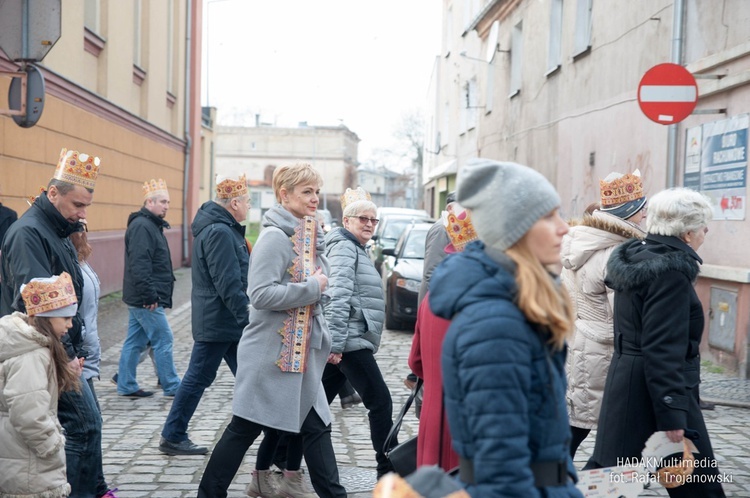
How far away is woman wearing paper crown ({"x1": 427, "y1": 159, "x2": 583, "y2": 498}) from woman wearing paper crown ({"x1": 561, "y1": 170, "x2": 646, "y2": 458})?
2.45 metres

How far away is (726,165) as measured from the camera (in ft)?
33.9

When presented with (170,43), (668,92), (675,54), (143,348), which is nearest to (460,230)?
(143,348)

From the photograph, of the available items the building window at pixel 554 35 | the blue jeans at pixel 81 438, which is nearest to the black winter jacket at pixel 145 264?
the blue jeans at pixel 81 438

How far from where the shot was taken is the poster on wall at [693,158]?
11117 millimetres

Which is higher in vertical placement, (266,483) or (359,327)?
(359,327)

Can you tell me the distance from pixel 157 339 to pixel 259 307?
13.6 ft

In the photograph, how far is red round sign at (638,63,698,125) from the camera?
30.5 ft

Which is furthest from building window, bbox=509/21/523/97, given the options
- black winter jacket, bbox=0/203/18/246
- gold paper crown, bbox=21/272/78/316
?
gold paper crown, bbox=21/272/78/316

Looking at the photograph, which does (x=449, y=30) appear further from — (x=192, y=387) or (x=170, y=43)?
(x=192, y=387)

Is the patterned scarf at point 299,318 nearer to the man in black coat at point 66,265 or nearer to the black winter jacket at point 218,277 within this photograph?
the man in black coat at point 66,265

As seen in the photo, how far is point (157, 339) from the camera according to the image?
337 inches

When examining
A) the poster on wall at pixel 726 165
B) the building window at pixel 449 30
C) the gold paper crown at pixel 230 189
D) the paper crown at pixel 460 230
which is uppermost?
the building window at pixel 449 30

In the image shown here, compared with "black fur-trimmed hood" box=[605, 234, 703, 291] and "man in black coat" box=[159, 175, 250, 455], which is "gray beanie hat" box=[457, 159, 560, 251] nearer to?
"black fur-trimmed hood" box=[605, 234, 703, 291]

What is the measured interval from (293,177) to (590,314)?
5.88 ft
